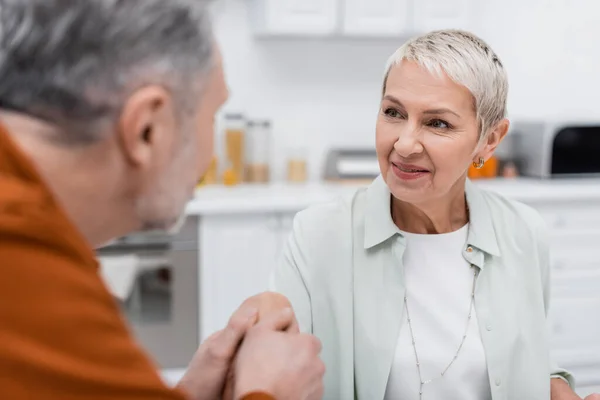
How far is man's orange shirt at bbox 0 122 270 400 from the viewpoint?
56cm

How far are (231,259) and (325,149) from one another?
3.17 ft

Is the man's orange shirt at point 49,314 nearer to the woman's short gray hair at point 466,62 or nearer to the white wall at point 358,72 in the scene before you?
the woman's short gray hair at point 466,62

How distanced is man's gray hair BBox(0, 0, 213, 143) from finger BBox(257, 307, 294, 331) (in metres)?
0.40

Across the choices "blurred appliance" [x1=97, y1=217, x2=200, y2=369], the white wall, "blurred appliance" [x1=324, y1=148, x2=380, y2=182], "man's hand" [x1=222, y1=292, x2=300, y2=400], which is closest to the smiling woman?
"man's hand" [x1=222, y1=292, x2=300, y2=400]

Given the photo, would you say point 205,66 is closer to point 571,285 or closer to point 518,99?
point 571,285

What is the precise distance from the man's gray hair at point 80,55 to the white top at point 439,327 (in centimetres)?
88

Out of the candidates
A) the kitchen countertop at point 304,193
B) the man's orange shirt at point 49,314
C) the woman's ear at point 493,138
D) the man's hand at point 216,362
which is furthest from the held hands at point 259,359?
the kitchen countertop at point 304,193

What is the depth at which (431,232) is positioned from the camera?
4.91ft

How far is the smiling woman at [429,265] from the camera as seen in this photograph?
4.47 ft

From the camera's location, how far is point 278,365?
2.81 feet

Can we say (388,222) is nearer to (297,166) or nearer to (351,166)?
(351,166)

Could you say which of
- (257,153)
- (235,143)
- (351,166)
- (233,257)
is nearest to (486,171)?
(351,166)

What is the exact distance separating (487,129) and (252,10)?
7.60 feet

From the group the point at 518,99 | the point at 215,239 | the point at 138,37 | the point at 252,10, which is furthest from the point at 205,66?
the point at 518,99
